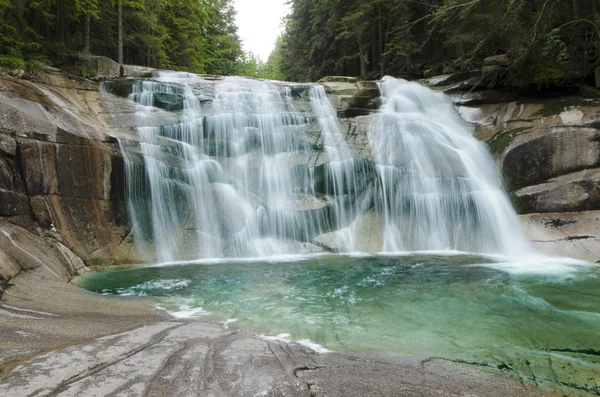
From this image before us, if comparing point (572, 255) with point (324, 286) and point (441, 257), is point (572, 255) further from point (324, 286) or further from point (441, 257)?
point (324, 286)

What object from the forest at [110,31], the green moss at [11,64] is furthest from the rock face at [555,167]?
the forest at [110,31]

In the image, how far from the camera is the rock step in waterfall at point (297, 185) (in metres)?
9.72

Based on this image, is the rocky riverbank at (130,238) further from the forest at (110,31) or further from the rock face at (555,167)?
the forest at (110,31)

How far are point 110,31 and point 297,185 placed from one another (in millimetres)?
15044

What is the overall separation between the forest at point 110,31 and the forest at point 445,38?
26.7 ft

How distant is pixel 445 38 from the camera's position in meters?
23.0

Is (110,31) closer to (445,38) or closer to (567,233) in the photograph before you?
(445,38)

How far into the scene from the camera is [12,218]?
23.4ft

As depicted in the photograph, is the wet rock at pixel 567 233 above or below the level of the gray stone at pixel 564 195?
below

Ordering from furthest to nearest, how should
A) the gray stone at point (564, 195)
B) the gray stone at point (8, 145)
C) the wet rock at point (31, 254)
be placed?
the gray stone at point (564, 195)
the gray stone at point (8, 145)
the wet rock at point (31, 254)

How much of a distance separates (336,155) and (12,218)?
26.5ft

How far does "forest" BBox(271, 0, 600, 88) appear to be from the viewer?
37.0ft

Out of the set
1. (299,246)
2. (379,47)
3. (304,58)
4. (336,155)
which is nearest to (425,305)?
(299,246)

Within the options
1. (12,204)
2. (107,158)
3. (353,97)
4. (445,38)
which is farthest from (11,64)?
(445,38)
